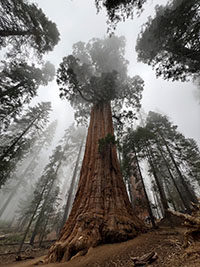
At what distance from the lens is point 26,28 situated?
9.84 metres

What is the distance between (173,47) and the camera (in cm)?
813

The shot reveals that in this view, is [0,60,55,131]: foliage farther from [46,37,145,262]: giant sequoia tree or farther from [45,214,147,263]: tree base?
[45,214,147,263]: tree base

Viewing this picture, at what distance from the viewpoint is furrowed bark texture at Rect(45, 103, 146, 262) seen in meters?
3.23

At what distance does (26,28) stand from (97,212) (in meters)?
13.9

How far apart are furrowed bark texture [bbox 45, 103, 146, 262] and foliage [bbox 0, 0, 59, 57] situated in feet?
34.7

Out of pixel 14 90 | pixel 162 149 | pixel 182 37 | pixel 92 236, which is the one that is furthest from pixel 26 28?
pixel 162 149

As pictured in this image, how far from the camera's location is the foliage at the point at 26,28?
27.4 ft

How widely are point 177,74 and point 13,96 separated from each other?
1325cm

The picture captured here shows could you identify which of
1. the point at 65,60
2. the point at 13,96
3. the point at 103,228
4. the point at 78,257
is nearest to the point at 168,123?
the point at 65,60

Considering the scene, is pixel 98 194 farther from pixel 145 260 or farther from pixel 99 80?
pixel 99 80

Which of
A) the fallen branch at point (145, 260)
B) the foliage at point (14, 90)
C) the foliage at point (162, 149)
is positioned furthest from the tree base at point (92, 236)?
the foliage at point (14, 90)

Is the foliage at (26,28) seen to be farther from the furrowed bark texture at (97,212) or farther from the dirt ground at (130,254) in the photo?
the dirt ground at (130,254)

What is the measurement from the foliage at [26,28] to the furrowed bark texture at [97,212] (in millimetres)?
10591

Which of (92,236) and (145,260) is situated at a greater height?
(92,236)
